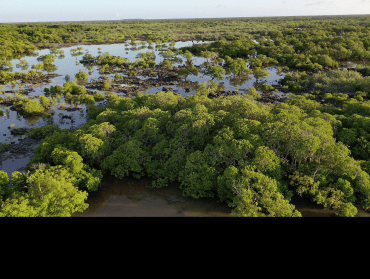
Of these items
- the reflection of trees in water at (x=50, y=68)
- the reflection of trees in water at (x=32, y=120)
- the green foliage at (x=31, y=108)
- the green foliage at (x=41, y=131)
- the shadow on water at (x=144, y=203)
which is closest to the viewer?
the shadow on water at (x=144, y=203)

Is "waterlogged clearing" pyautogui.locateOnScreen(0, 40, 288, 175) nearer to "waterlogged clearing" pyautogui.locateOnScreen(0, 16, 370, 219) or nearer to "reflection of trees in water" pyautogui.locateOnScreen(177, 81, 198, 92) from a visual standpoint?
"reflection of trees in water" pyautogui.locateOnScreen(177, 81, 198, 92)

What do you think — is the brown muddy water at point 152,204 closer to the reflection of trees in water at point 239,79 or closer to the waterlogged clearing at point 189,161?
the waterlogged clearing at point 189,161

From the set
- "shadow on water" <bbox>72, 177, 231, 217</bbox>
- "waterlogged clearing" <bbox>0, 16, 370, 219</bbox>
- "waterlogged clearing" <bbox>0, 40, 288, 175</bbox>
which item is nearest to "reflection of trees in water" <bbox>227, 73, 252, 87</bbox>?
"waterlogged clearing" <bbox>0, 40, 288, 175</bbox>

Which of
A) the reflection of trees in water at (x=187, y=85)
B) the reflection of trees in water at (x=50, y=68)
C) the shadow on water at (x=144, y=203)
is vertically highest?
the reflection of trees in water at (x=50, y=68)

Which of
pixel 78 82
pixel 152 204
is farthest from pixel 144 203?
pixel 78 82

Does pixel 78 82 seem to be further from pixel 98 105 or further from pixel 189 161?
pixel 189 161

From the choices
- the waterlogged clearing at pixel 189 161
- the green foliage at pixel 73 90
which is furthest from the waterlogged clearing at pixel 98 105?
the green foliage at pixel 73 90
